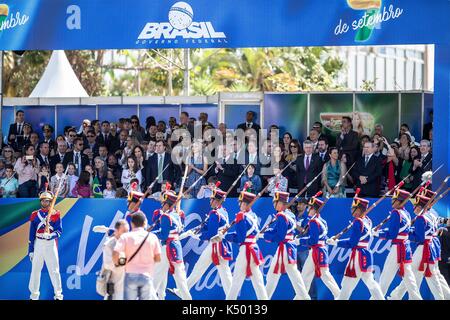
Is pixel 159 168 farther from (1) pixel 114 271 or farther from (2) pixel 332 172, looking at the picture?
(1) pixel 114 271

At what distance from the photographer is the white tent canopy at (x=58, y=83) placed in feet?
100

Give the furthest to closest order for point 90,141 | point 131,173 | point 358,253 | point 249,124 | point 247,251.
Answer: point 90,141 < point 249,124 < point 131,173 < point 247,251 < point 358,253

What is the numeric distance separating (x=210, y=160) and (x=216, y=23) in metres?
2.54

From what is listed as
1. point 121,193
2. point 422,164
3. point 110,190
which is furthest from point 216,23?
point 422,164

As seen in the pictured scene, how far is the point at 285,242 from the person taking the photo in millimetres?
20625

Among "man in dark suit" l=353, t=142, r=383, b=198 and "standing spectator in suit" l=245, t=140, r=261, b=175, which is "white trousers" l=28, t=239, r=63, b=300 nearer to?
"standing spectator in suit" l=245, t=140, r=261, b=175

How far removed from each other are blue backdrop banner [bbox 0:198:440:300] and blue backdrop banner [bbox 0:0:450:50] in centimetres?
269

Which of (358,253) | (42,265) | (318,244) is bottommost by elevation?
(42,265)

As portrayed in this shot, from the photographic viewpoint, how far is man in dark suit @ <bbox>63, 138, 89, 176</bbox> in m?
23.1

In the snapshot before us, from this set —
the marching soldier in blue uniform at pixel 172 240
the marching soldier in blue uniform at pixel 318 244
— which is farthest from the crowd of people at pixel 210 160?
the marching soldier in blue uniform at pixel 172 240

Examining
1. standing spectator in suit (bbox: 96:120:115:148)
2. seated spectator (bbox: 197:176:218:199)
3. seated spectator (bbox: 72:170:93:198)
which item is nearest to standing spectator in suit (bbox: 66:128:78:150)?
standing spectator in suit (bbox: 96:120:115:148)

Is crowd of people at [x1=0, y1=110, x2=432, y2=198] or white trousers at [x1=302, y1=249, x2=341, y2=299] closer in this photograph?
white trousers at [x1=302, y1=249, x2=341, y2=299]
